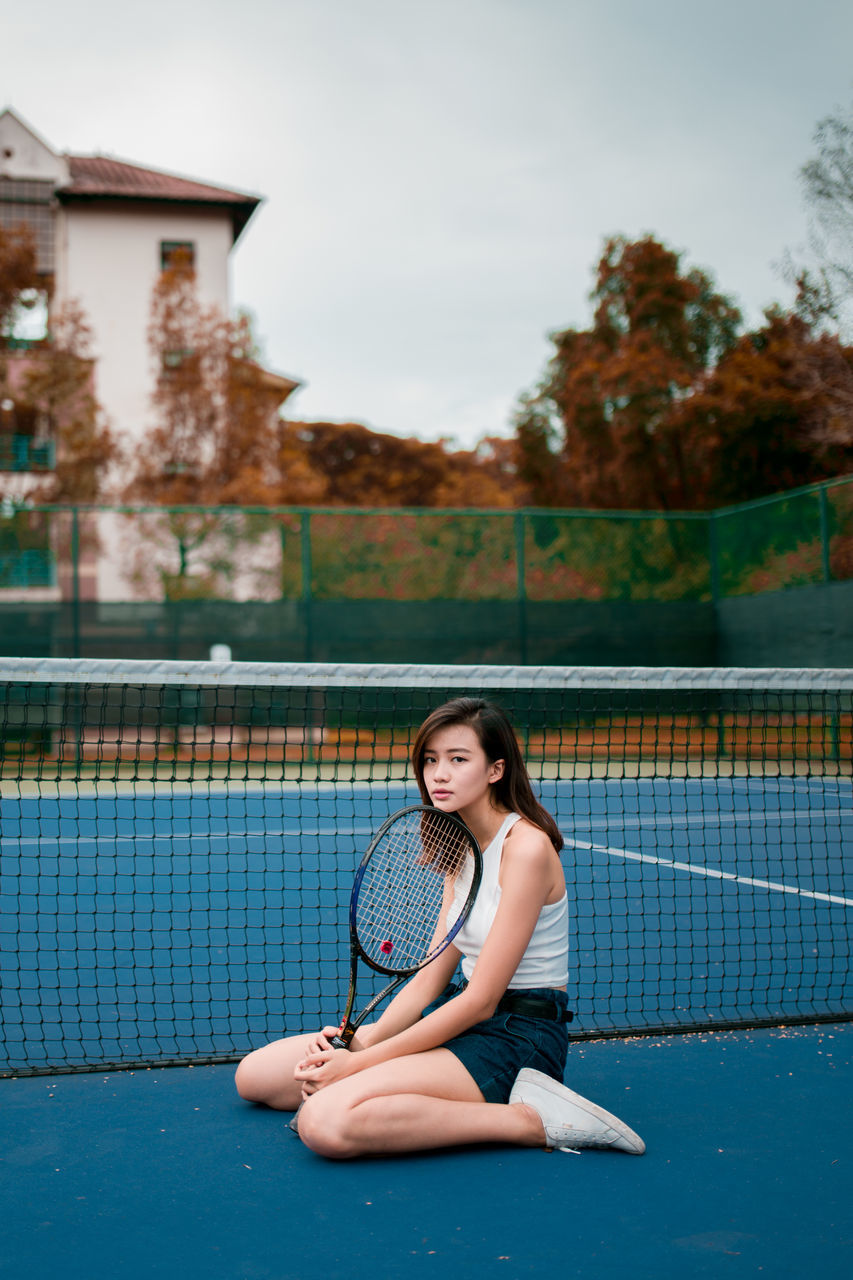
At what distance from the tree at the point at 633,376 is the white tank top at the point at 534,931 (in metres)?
19.2

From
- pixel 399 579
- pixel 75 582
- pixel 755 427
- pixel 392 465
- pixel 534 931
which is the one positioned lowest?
pixel 534 931

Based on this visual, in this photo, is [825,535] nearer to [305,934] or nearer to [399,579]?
[399,579]

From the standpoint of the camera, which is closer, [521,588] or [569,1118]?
[569,1118]

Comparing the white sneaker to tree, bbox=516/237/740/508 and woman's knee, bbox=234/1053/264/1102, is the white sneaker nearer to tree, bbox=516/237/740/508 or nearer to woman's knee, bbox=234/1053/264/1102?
woman's knee, bbox=234/1053/264/1102

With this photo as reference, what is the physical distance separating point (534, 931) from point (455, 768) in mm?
391

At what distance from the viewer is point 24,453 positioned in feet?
68.7

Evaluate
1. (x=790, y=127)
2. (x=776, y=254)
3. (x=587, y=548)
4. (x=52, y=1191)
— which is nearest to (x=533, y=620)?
(x=587, y=548)

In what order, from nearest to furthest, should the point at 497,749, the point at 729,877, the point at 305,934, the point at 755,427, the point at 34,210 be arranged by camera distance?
1. the point at 497,749
2. the point at 305,934
3. the point at 729,877
4. the point at 755,427
5. the point at 34,210

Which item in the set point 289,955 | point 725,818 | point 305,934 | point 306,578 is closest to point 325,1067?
point 289,955

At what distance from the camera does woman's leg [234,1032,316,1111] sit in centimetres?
269

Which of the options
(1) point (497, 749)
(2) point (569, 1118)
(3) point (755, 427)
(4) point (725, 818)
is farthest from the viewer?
(3) point (755, 427)

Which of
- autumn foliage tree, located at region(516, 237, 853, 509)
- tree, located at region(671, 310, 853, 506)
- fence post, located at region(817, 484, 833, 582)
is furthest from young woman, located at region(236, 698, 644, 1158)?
tree, located at region(671, 310, 853, 506)

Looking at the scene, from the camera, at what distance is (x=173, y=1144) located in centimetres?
254

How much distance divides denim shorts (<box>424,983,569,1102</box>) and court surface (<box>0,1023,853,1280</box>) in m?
0.16
